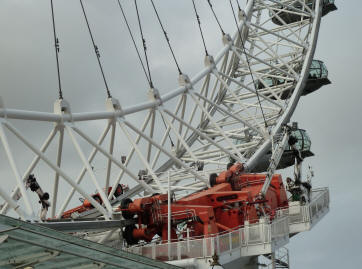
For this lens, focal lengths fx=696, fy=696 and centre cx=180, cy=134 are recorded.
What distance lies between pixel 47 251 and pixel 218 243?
563 inches

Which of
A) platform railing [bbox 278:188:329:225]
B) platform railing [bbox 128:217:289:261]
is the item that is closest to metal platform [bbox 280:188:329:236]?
platform railing [bbox 278:188:329:225]

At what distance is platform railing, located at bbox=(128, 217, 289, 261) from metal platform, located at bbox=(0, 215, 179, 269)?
977 centimetres

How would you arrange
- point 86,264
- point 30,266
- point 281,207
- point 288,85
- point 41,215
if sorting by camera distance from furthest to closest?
1. point 288,85
2. point 281,207
3. point 41,215
4. point 86,264
5. point 30,266

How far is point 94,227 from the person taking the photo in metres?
29.6

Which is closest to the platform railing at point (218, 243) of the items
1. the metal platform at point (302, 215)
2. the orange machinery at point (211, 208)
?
the orange machinery at point (211, 208)

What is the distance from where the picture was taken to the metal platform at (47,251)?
15.4 m

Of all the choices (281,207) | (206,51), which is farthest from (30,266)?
(206,51)

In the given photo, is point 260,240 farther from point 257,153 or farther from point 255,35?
point 255,35

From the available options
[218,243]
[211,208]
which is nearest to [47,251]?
[218,243]

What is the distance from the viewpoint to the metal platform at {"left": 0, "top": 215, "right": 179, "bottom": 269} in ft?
50.5

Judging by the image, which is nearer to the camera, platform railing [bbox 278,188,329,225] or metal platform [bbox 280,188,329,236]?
metal platform [bbox 280,188,329,236]

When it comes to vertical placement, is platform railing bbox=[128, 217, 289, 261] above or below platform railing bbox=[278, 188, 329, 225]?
below

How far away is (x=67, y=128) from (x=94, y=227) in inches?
227

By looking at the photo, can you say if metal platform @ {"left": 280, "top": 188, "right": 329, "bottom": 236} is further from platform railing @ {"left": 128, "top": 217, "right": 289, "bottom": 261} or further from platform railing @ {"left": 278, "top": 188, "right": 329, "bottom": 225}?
platform railing @ {"left": 128, "top": 217, "right": 289, "bottom": 261}
